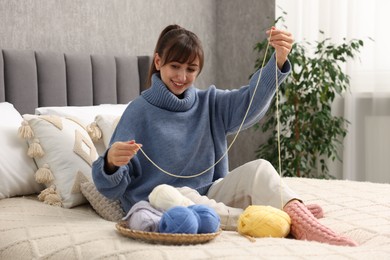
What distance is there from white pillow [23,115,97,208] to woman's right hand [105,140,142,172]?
41 cm

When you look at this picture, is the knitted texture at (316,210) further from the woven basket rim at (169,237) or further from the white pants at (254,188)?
the woven basket rim at (169,237)

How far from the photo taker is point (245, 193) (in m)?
2.14

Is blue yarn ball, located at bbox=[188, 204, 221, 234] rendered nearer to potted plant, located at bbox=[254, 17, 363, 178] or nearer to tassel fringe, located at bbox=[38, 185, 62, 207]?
tassel fringe, located at bbox=[38, 185, 62, 207]

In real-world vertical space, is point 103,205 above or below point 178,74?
below

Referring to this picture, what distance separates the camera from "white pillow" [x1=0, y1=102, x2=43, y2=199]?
2457 mm

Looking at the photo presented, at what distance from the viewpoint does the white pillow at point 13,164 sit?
2457mm

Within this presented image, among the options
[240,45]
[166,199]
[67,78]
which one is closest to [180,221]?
[166,199]

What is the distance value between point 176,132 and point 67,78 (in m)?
1.02

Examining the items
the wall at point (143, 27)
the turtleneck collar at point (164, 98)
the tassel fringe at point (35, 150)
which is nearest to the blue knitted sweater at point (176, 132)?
the turtleneck collar at point (164, 98)

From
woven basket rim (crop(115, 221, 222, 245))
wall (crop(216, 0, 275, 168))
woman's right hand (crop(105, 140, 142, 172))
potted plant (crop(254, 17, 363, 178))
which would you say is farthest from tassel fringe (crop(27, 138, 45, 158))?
wall (crop(216, 0, 275, 168))

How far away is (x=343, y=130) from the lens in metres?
3.98

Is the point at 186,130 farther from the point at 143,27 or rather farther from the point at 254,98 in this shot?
the point at 143,27

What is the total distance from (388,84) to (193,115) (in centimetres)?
196

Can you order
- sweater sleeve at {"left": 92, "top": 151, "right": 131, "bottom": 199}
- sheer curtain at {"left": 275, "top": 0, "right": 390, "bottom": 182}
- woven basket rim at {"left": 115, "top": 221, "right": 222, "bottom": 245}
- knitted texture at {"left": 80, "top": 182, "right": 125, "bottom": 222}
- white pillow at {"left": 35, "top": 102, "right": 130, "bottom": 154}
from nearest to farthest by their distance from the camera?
woven basket rim at {"left": 115, "top": 221, "right": 222, "bottom": 245} < sweater sleeve at {"left": 92, "top": 151, "right": 131, "bottom": 199} < knitted texture at {"left": 80, "top": 182, "right": 125, "bottom": 222} < white pillow at {"left": 35, "top": 102, "right": 130, "bottom": 154} < sheer curtain at {"left": 275, "top": 0, "right": 390, "bottom": 182}
